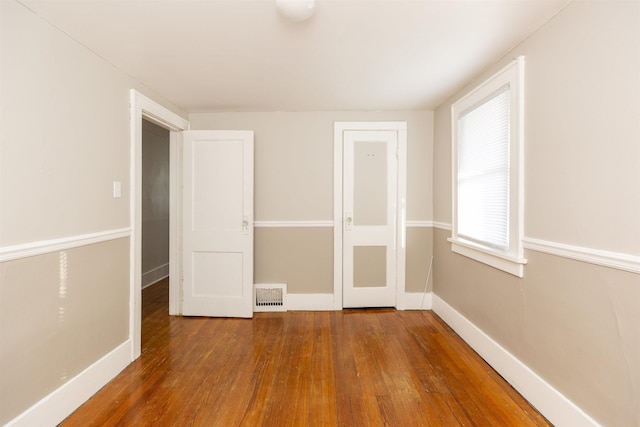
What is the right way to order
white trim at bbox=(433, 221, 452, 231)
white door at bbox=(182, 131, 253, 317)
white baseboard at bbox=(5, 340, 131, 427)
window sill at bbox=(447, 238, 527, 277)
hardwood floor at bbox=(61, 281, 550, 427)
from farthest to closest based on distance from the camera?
white door at bbox=(182, 131, 253, 317) → white trim at bbox=(433, 221, 452, 231) → window sill at bbox=(447, 238, 527, 277) → hardwood floor at bbox=(61, 281, 550, 427) → white baseboard at bbox=(5, 340, 131, 427)

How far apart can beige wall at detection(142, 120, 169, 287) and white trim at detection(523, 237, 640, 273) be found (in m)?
4.75

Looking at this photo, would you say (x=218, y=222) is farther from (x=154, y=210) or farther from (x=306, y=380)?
(x=154, y=210)

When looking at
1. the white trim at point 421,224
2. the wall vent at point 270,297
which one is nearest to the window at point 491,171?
the white trim at point 421,224

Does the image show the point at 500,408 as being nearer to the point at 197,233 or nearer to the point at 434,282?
the point at 434,282

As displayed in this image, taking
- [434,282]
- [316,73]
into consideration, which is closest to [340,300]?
[434,282]

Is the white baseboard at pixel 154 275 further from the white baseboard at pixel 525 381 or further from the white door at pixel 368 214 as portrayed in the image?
the white baseboard at pixel 525 381

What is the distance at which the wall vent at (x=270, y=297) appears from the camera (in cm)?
369


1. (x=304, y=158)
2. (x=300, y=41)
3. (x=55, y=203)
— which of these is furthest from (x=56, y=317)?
(x=304, y=158)

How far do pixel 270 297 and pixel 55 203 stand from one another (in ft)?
7.60

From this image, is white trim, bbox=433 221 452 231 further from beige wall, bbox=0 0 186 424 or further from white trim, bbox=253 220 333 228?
beige wall, bbox=0 0 186 424

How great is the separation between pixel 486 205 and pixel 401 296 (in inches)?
61.9

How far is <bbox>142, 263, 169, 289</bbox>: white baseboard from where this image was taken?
4.70m

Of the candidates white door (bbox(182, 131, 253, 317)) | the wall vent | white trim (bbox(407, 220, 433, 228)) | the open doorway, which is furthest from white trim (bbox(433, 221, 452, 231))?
the open doorway

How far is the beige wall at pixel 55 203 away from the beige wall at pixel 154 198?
2517 mm
